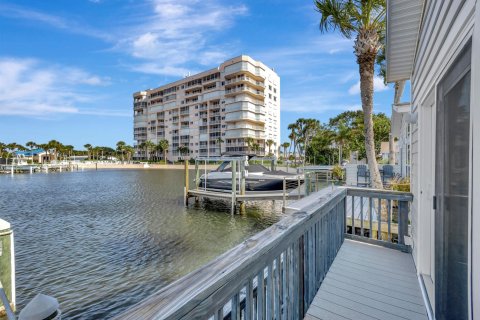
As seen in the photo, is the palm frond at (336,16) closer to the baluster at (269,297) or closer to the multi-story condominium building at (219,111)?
the baluster at (269,297)

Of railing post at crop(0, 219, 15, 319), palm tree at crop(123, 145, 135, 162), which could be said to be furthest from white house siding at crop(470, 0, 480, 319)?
palm tree at crop(123, 145, 135, 162)

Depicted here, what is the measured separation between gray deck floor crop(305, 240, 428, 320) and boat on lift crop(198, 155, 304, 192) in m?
8.56

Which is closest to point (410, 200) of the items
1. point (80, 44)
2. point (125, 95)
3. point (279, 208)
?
point (279, 208)

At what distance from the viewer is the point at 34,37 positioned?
26.3 metres

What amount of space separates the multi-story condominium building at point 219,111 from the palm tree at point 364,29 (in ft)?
131

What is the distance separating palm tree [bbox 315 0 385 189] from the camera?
934cm

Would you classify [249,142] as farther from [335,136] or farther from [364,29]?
[364,29]

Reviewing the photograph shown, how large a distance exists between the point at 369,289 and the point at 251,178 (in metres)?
11.2

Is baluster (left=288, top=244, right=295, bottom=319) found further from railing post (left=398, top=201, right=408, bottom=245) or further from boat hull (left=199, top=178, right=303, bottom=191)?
boat hull (left=199, top=178, right=303, bottom=191)

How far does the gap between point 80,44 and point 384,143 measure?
127 ft

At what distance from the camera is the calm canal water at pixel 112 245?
5457 millimetres

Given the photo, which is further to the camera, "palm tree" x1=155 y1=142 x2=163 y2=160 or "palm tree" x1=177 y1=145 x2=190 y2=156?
"palm tree" x1=155 y1=142 x2=163 y2=160

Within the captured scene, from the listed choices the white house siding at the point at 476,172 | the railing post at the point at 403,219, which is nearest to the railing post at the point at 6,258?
the white house siding at the point at 476,172

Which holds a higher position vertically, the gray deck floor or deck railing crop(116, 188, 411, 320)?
deck railing crop(116, 188, 411, 320)
